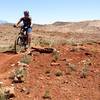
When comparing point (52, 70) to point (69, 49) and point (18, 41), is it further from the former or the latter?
point (18, 41)

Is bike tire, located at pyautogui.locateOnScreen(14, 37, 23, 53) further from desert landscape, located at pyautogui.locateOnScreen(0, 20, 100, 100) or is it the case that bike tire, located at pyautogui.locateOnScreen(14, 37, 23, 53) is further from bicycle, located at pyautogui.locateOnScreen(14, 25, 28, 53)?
desert landscape, located at pyautogui.locateOnScreen(0, 20, 100, 100)

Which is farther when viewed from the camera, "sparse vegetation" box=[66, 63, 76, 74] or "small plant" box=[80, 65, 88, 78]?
"sparse vegetation" box=[66, 63, 76, 74]

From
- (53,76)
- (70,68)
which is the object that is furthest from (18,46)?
(53,76)

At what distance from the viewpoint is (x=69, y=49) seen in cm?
1491

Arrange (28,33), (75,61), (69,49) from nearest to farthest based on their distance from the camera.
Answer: (75,61), (69,49), (28,33)

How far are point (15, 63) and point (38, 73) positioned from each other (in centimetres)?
180

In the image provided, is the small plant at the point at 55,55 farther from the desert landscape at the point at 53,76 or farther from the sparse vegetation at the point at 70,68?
the sparse vegetation at the point at 70,68

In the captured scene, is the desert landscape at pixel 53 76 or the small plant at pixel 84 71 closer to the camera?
the desert landscape at pixel 53 76

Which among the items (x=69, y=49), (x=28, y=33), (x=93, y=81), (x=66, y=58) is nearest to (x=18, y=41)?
(x=28, y=33)

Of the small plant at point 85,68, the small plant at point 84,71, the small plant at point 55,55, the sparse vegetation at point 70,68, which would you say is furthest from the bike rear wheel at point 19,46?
the small plant at point 84,71

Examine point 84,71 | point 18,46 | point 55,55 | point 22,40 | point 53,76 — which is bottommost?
point 53,76

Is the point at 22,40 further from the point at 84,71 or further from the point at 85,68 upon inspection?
the point at 84,71

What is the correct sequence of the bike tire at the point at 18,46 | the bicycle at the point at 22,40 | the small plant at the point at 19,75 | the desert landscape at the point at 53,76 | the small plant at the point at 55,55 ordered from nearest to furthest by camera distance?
the desert landscape at the point at 53,76
the small plant at the point at 19,75
the small plant at the point at 55,55
the bicycle at the point at 22,40
the bike tire at the point at 18,46

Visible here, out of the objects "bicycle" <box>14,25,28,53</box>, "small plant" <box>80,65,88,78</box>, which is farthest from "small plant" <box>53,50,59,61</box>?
"bicycle" <box>14,25,28,53</box>
